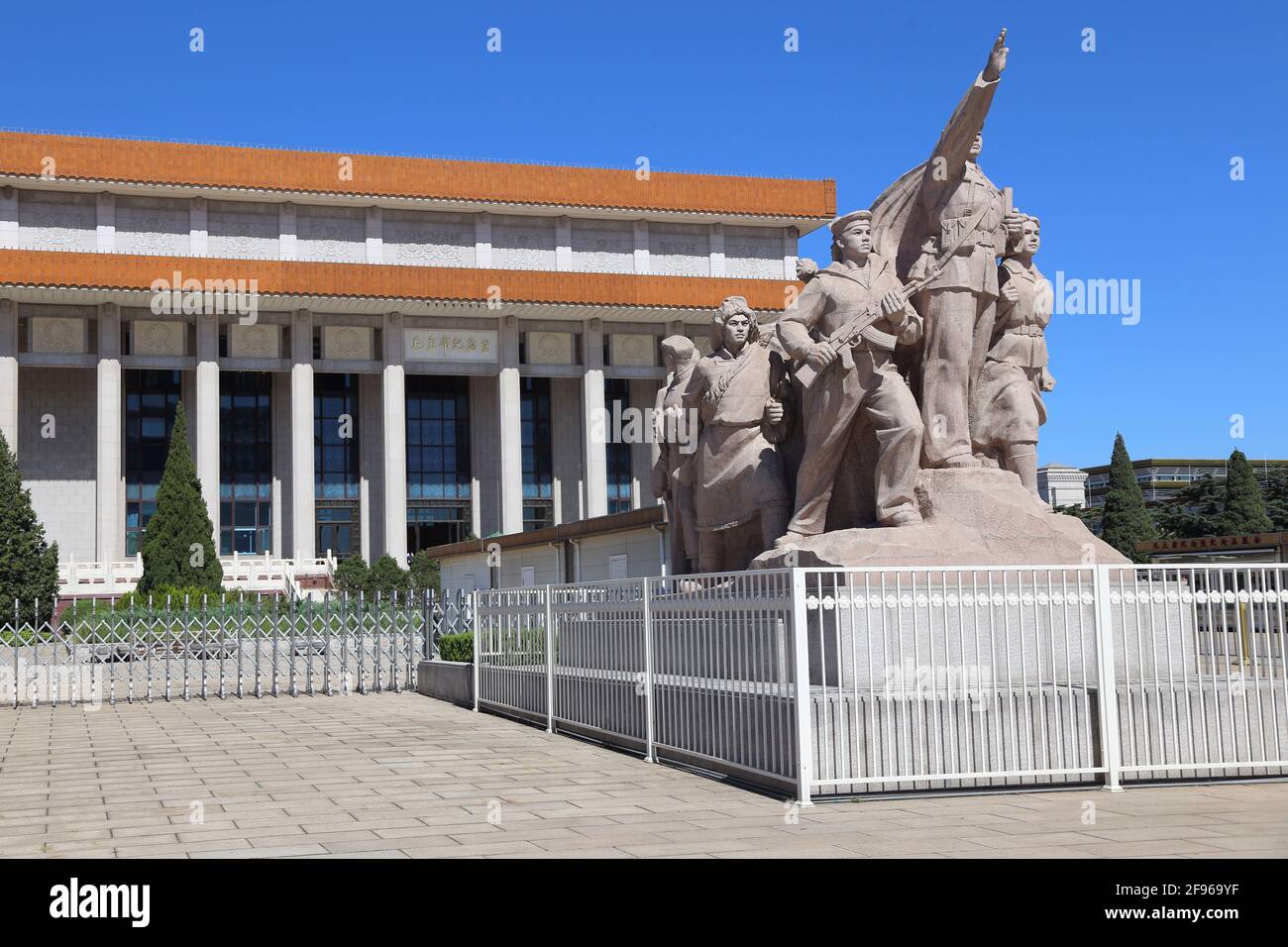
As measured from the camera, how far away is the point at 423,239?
49.2 meters

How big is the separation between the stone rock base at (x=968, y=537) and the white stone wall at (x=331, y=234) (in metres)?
41.3

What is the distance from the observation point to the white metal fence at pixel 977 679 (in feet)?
23.9

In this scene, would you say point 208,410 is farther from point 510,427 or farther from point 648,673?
point 648,673

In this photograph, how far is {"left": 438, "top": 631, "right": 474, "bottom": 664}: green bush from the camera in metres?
17.5

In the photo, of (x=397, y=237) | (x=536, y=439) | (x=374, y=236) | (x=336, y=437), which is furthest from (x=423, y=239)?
(x=536, y=439)

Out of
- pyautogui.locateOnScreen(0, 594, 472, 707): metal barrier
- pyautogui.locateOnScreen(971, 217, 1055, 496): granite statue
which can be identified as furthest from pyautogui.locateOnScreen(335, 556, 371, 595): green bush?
pyautogui.locateOnScreen(971, 217, 1055, 496): granite statue

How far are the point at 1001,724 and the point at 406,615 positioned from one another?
13.0m

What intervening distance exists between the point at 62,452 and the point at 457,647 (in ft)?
111

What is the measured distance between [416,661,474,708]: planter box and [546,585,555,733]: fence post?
3.53 metres

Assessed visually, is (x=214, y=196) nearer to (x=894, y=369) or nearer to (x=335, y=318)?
(x=335, y=318)

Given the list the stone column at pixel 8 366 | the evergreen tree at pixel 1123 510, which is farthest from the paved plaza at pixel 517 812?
the stone column at pixel 8 366

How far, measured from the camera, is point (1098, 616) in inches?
298

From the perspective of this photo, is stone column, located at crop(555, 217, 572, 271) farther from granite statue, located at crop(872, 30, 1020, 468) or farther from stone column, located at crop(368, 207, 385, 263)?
granite statue, located at crop(872, 30, 1020, 468)

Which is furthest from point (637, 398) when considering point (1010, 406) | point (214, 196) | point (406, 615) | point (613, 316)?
point (1010, 406)
